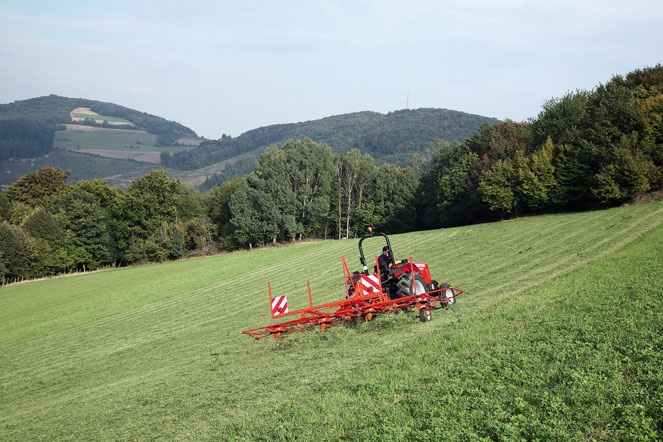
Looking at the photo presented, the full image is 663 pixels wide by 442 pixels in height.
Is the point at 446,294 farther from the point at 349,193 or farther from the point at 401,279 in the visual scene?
the point at 349,193

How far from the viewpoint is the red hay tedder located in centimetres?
1086

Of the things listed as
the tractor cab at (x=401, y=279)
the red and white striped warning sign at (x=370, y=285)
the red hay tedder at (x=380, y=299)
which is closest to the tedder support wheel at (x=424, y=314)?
the red hay tedder at (x=380, y=299)

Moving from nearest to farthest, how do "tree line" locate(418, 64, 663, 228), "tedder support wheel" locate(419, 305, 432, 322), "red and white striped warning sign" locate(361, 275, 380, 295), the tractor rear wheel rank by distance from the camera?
"tedder support wheel" locate(419, 305, 432, 322) → "red and white striped warning sign" locate(361, 275, 380, 295) → the tractor rear wheel → "tree line" locate(418, 64, 663, 228)

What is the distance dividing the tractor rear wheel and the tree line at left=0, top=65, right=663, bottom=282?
96.8 ft

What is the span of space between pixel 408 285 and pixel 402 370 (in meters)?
4.64

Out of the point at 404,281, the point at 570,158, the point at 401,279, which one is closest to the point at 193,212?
the point at 570,158

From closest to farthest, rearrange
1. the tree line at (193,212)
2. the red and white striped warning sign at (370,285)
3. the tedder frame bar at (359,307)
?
the tedder frame bar at (359,307) → the red and white striped warning sign at (370,285) → the tree line at (193,212)

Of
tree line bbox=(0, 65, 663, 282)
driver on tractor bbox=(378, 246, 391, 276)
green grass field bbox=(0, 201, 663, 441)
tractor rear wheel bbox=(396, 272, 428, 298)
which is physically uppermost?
tree line bbox=(0, 65, 663, 282)

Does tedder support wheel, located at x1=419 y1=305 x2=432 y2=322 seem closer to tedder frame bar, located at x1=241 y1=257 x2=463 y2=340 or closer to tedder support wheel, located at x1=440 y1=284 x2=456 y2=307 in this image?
tedder frame bar, located at x1=241 y1=257 x2=463 y2=340

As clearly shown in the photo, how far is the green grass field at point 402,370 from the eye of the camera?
4965 mm

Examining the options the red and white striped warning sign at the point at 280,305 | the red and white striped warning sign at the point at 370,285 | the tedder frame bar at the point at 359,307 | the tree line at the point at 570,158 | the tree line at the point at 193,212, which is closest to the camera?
the tedder frame bar at the point at 359,307

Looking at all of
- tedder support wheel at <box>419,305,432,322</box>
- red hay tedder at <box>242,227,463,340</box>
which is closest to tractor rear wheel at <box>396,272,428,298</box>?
red hay tedder at <box>242,227,463,340</box>

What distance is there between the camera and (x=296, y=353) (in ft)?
32.6

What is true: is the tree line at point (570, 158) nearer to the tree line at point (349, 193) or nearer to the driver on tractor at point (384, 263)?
the tree line at point (349, 193)
